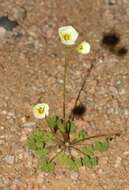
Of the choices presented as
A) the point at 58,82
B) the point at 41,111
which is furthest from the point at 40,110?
the point at 58,82

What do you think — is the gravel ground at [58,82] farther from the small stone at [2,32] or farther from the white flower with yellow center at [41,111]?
the white flower with yellow center at [41,111]

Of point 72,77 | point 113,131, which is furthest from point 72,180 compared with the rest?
point 72,77

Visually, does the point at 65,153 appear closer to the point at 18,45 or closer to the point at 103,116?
the point at 103,116

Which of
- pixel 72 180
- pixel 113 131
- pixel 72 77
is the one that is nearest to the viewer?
pixel 72 180

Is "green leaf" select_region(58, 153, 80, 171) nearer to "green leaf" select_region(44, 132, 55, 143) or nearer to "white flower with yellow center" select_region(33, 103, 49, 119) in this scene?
"green leaf" select_region(44, 132, 55, 143)

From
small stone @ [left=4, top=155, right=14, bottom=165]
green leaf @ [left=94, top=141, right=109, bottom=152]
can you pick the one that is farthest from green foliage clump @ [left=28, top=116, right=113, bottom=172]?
small stone @ [left=4, top=155, right=14, bottom=165]
